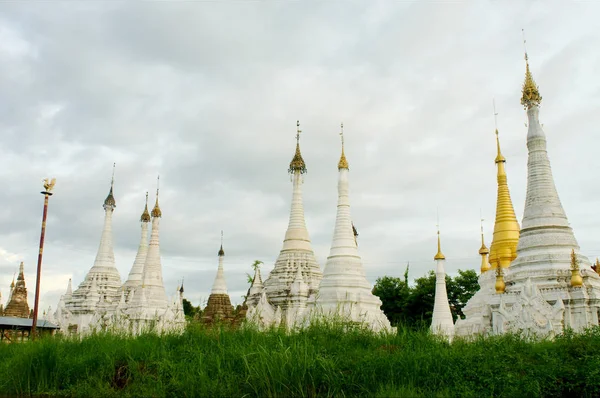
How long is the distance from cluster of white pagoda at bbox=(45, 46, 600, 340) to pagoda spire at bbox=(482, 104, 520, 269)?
0.05 meters

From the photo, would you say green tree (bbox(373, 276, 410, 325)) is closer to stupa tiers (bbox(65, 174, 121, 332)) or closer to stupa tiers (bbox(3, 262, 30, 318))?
stupa tiers (bbox(65, 174, 121, 332))

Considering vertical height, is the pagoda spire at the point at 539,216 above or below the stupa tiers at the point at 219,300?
above

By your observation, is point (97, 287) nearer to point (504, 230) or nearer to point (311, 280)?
point (311, 280)

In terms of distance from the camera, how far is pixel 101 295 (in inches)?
1706

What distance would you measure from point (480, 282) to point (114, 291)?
2908 cm

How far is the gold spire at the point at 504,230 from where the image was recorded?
28203mm

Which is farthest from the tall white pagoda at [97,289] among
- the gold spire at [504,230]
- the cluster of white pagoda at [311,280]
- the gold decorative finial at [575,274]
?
the gold decorative finial at [575,274]

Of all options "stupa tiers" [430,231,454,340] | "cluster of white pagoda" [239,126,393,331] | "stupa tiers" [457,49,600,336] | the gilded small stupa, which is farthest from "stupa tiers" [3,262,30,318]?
"stupa tiers" [457,49,600,336]

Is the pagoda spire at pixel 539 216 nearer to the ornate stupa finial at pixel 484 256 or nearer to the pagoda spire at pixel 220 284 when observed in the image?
the ornate stupa finial at pixel 484 256

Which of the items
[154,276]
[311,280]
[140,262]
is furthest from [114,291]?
[311,280]

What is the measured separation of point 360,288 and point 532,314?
813 cm

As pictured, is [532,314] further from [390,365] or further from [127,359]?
[127,359]

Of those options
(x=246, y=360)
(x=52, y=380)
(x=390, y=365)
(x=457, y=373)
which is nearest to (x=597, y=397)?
(x=457, y=373)

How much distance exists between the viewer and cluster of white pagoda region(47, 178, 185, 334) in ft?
115
